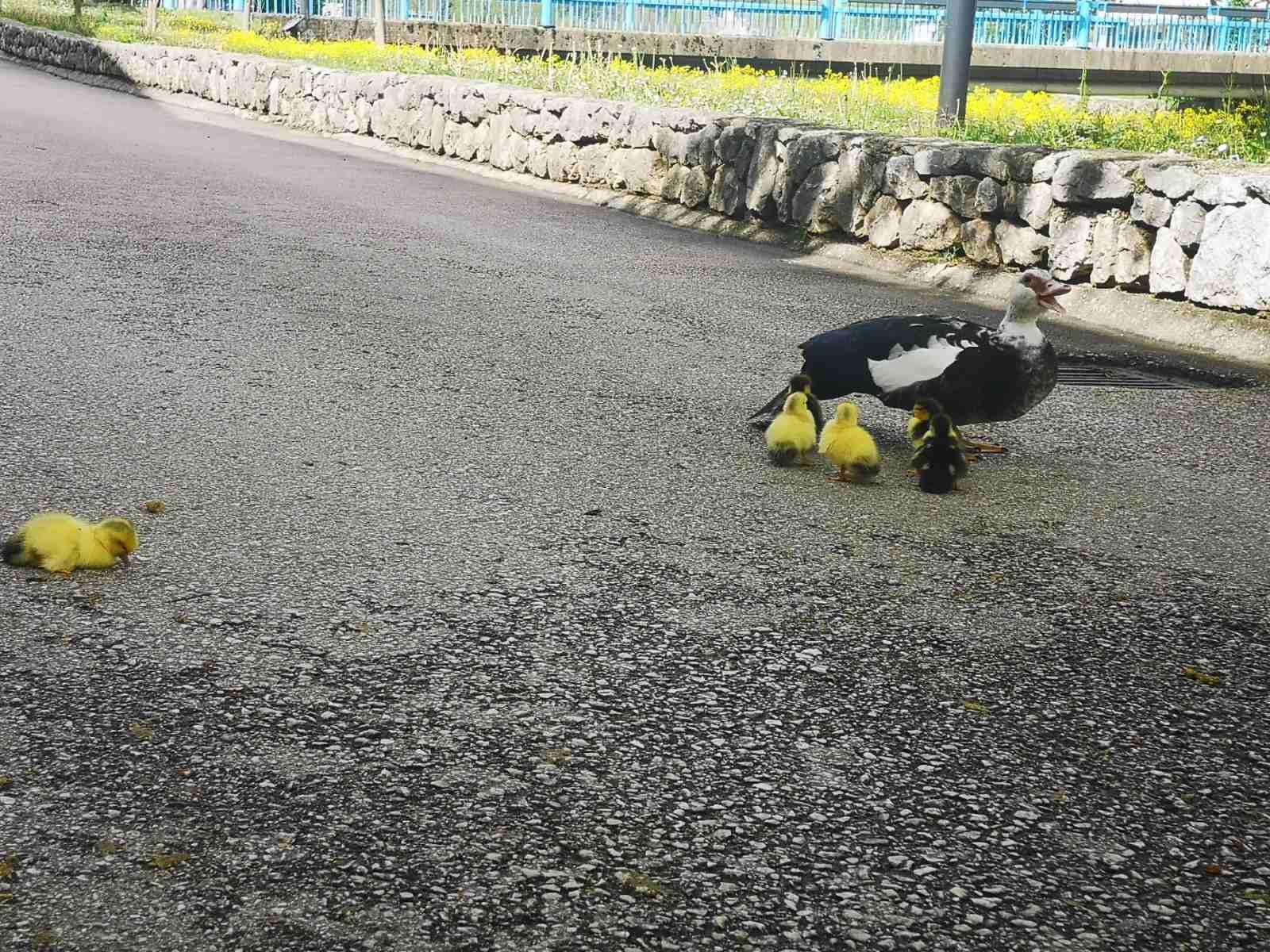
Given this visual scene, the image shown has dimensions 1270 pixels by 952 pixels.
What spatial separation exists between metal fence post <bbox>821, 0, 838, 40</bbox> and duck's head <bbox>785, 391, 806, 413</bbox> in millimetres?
23994

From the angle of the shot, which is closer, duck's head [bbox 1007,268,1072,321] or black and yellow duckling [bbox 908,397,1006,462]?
black and yellow duckling [bbox 908,397,1006,462]

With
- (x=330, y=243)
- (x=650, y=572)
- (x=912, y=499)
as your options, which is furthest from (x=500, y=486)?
(x=330, y=243)

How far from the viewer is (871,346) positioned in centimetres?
593

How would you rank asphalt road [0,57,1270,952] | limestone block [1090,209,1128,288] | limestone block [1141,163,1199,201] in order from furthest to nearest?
limestone block [1090,209,1128,288] → limestone block [1141,163,1199,201] → asphalt road [0,57,1270,952]

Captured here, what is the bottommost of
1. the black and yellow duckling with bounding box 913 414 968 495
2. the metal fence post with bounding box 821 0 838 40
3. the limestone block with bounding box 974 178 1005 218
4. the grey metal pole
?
the black and yellow duckling with bounding box 913 414 968 495

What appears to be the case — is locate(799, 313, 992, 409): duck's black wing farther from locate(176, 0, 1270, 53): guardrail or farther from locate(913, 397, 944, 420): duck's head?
locate(176, 0, 1270, 53): guardrail

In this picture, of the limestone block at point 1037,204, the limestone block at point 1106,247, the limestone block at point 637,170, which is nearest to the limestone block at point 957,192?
the limestone block at point 1037,204

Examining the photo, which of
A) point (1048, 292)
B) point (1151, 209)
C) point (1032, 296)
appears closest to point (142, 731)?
point (1032, 296)

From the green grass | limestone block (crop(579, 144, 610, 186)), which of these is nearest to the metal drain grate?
the green grass

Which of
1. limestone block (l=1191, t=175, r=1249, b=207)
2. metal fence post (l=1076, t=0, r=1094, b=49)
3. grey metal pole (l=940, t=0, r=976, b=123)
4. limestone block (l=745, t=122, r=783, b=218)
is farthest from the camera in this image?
metal fence post (l=1076, t=0, r=1094, b=49)

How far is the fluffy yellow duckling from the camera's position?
13.7 ft

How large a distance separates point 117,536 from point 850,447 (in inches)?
101

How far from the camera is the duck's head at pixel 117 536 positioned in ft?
13.8

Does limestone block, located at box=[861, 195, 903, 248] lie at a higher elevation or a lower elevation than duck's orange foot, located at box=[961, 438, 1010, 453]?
higher
